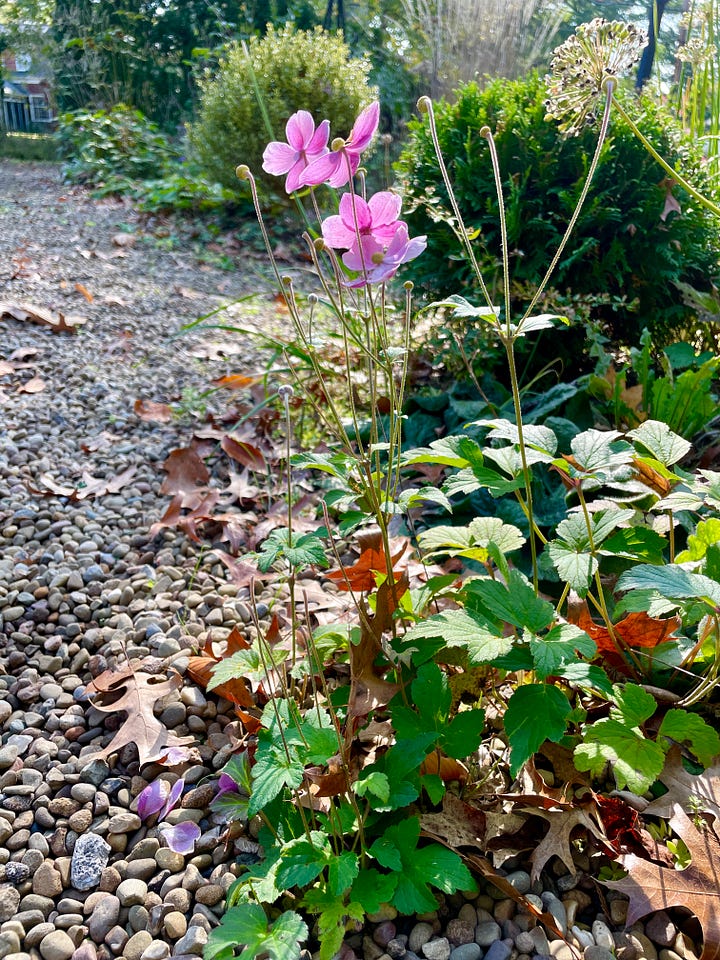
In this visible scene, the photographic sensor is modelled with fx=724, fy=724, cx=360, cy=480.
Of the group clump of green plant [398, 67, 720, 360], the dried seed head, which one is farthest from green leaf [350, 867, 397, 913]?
clump of green plant [398, 67, 720, 360]

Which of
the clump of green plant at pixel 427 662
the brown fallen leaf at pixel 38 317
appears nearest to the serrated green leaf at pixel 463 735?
the clump of green plant at pixel 427 662

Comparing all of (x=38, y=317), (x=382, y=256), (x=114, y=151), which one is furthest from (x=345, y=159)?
(x=114, y=151)

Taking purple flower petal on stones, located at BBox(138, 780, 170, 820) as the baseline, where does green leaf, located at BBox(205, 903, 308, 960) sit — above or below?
above

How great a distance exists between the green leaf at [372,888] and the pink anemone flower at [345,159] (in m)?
0.99

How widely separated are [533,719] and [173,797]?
25.9 inches

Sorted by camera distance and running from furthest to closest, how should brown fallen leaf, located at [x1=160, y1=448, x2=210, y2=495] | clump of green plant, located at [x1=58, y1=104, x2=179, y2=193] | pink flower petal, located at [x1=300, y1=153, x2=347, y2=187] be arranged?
1. clump of green plant, located at [x1=58, y1=104, x2=179, y2=193]
2. brown fallen leaf, located at [x1=160, y1=448, x2=210, y2=495]
3. pink flower petal, located at [x1=300, y1=153, x2=347, y2=187]

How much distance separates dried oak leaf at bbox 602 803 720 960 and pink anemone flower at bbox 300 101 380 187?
1072mm

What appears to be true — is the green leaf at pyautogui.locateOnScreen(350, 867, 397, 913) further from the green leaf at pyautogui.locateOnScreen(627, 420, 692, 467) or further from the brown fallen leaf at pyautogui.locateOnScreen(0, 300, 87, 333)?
the brown fallen leaf at pyautogui.locateOnScreen(0, 300, 87, 333)

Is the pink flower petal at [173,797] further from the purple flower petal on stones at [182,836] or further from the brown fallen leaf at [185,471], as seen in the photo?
the brown fallen leaf at [185,471]

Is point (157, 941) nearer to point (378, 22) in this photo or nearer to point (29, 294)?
point (29, 294)

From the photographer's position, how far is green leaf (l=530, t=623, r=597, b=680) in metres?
0.94

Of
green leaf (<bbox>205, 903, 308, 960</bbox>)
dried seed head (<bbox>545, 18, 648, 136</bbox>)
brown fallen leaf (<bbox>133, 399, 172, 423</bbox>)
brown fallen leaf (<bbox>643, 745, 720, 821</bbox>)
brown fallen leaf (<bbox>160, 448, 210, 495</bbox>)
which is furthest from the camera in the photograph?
brown fallen leaf (<bbox>133, 399, 172, 423</bbox>)

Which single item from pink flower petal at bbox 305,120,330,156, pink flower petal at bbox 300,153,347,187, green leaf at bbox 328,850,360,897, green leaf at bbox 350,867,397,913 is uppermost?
pink flower petal at bbox 305,120,330,156

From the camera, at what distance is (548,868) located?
1.16 metres
